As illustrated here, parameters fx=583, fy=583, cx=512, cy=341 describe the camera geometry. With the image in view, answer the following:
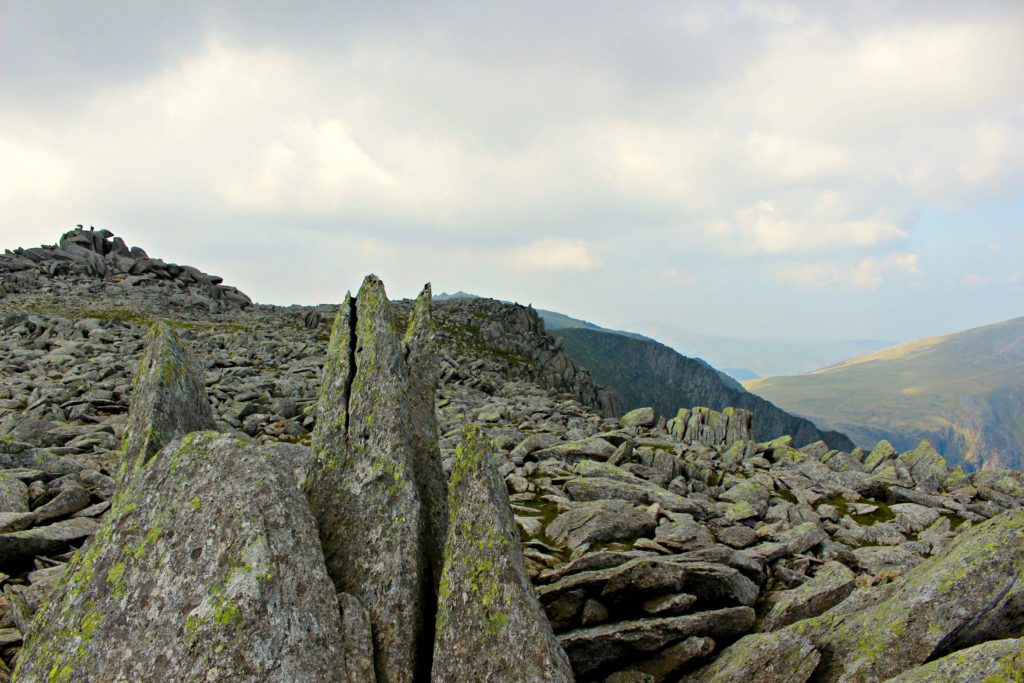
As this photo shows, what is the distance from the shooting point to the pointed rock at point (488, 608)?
30.1 feet

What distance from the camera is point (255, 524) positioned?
847 cm

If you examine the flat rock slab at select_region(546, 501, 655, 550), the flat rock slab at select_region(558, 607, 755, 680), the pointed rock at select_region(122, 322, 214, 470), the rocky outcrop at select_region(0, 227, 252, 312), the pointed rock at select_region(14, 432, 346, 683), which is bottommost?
the flat rock slab at select_region(558, 607, 755, 680)

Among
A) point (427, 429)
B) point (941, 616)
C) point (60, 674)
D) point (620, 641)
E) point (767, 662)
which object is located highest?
point (427, 429)

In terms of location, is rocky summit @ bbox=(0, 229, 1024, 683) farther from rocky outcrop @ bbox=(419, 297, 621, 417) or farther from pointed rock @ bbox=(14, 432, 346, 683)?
rocky outcrop @ bbox=(419, 297, 621, 417)

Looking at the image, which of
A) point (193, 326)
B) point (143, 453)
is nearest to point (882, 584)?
point (143, 453)

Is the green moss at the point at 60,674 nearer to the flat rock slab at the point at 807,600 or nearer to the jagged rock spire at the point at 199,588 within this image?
the jagged rock spire at the point at 199,588

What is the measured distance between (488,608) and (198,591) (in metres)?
4.30

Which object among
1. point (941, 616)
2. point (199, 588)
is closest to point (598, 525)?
point (941, 616)

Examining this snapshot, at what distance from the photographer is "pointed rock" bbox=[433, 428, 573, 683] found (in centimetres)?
918

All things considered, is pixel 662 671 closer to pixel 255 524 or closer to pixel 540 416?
pixel 255 524

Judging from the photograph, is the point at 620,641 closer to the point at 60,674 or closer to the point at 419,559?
the point at 419,559

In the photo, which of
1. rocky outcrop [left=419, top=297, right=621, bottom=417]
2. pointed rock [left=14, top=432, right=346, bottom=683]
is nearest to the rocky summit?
pointed rock [left=14, top=432, right=346, bottom=683]

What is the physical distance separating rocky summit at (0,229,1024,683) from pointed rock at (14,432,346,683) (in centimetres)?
3

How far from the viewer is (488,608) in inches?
375
